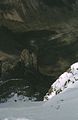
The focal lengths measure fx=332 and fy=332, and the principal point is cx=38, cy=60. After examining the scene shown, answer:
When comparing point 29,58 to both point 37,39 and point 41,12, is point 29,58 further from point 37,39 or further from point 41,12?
point 41,12

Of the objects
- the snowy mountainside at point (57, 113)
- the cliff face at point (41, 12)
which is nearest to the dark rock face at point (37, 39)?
the cliff face at point (41, 12)

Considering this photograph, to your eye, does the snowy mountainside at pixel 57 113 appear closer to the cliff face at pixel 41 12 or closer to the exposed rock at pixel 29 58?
the cliff face at pixel 41 12

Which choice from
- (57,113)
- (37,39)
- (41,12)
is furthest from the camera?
(37,39)

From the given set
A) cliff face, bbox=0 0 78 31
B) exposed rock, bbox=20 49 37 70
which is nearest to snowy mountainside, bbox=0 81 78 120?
cliff face, bbox=0 0 78 31

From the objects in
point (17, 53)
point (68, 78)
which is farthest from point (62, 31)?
point (68, 78)

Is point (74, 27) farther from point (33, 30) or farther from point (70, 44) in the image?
point (33, 30)

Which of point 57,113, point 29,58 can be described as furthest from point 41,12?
point 57,113

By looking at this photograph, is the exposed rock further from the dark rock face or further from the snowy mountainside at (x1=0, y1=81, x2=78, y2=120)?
the snowy mountainside at (x1=0, y1=81, x2=78, y2=120)

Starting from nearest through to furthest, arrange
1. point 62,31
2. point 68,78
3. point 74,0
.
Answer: point 68,78
point 74,0
point 62,31
